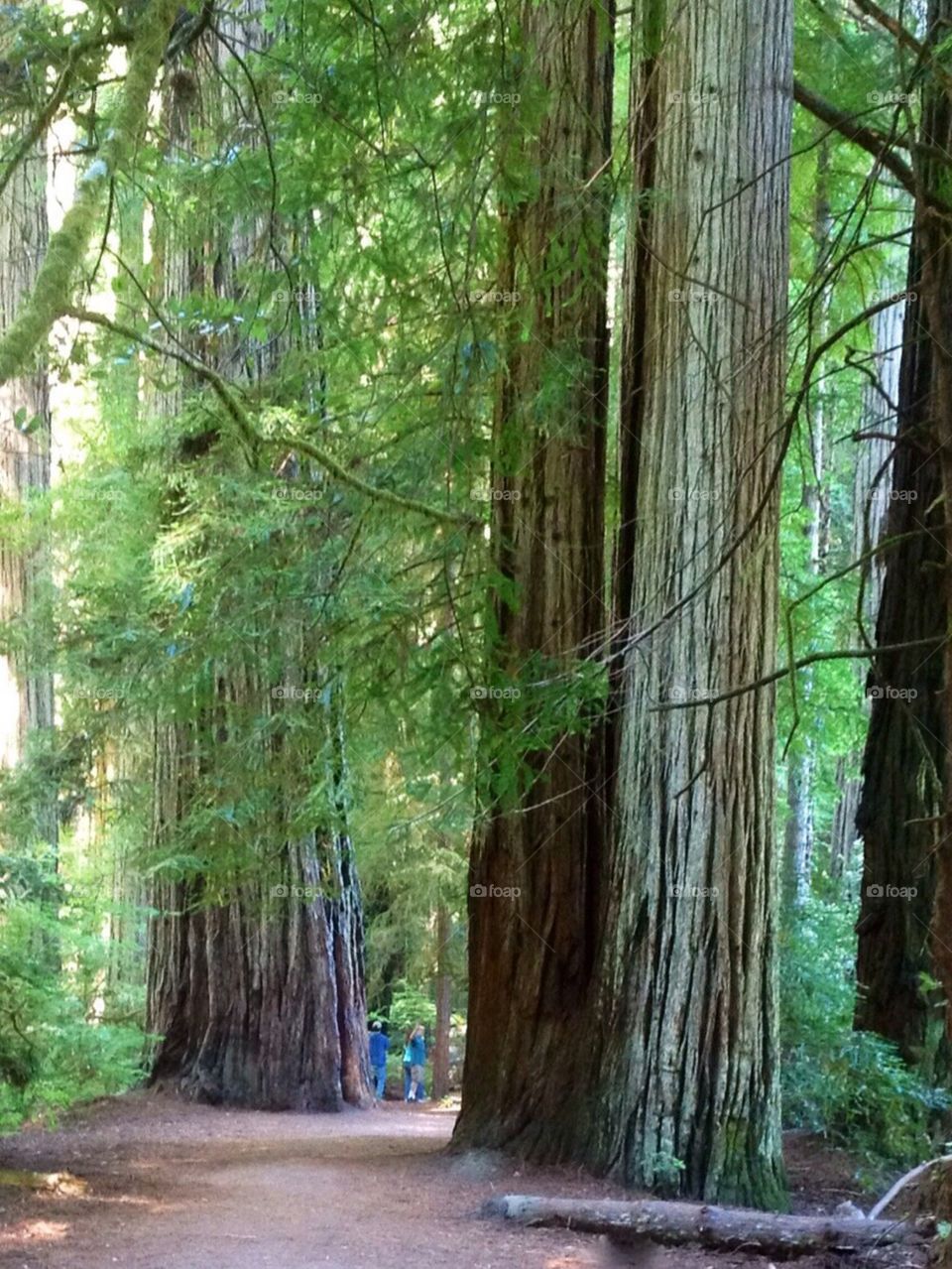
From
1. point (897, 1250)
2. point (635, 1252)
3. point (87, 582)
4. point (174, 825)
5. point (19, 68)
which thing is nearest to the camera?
point (897, 1250)

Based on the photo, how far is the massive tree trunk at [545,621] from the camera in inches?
290

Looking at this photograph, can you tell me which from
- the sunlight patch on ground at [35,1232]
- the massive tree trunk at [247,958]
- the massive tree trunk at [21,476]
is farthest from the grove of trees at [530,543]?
the massive tree trunk at [21,476]

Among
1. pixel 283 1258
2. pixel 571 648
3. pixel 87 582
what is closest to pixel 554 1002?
pixel 571 648

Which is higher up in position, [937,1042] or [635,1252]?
[937,1042]

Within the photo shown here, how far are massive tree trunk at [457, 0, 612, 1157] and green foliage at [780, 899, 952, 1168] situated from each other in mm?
1550

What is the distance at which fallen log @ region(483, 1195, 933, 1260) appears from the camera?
17.2 ft

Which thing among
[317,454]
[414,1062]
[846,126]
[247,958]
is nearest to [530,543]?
[317,454]

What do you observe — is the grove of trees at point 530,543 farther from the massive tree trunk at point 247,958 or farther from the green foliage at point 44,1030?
the massive tree trunk at point 247,958

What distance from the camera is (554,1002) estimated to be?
24.8 feet

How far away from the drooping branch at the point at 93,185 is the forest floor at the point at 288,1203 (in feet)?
11.7

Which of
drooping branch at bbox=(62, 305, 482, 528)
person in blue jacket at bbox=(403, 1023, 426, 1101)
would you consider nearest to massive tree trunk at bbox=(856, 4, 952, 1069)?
drooping branch at bbox=(62, 305, 482, 528)

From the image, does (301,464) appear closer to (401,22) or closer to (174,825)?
(174,825)

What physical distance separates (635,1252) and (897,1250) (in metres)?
1.06

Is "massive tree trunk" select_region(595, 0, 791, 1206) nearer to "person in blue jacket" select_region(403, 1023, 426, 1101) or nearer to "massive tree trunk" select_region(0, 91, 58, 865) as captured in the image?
"massive tree trunk" select_region(0, 91, 58, 865)
